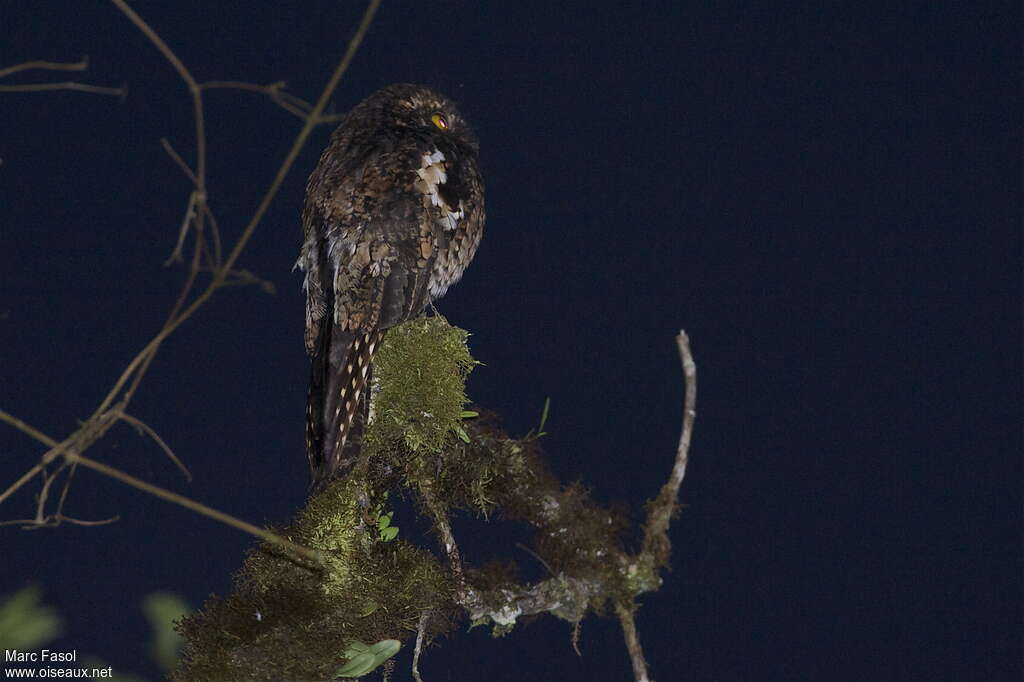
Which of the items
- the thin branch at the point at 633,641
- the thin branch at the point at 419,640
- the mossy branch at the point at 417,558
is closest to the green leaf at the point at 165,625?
the mossy branch at the point at 417,558

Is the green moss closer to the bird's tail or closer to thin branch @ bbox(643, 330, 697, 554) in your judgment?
the bird's tail

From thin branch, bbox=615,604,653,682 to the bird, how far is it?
2.32 ft

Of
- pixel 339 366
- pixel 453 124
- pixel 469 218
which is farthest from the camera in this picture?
pixel 453 124

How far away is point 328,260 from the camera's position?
279 centimetres

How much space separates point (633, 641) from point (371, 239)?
43.7 inches

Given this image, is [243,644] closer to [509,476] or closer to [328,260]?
[509,476]

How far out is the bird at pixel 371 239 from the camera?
104 inches

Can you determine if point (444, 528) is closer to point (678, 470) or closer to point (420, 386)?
point (420, 386)

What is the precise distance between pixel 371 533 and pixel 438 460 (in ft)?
0.75

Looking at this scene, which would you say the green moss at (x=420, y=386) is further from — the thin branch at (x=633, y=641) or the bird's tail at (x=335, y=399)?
the thin branch at (x=633, y=641)

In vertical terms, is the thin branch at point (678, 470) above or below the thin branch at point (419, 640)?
above

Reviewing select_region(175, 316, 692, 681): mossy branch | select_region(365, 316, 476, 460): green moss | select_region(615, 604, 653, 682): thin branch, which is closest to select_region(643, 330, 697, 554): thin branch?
select_region(175, 316, 692, 681): mossy branch

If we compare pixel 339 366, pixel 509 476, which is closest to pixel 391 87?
pixel 339 366

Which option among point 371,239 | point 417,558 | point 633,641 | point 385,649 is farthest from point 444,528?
point 371,239
